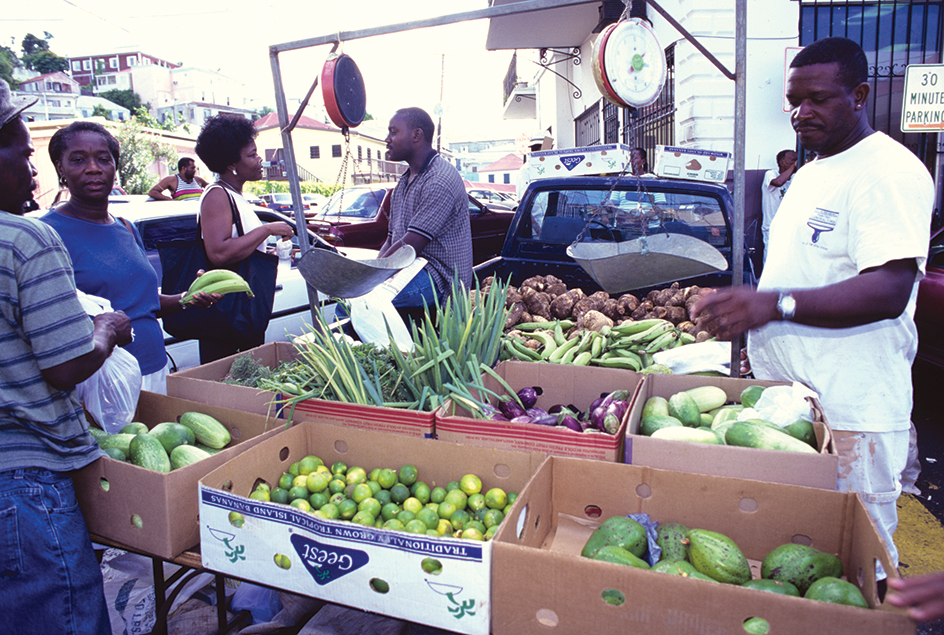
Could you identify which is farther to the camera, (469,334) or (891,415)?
(469,334)

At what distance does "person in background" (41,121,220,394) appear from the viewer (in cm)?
227

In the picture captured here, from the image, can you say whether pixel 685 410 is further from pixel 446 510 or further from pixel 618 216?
pixel 618 216

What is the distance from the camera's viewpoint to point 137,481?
1620 millimetres

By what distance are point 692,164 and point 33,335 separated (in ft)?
17.6

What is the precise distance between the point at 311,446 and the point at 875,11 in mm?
8687

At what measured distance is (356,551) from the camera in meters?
1.38

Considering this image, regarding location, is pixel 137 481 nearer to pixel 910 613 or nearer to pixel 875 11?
pixel 910 613

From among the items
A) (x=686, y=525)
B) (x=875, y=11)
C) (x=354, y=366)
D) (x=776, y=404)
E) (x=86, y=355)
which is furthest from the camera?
(x=875, y=11)

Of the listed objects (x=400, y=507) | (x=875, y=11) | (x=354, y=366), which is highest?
(x=875, y=11)

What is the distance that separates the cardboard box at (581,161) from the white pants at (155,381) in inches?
163

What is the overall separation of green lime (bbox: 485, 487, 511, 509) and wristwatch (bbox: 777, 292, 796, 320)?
3.09 ft

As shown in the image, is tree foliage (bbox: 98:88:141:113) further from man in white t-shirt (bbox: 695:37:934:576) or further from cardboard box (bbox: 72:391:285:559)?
man in white t-shirt (bbox: 695:37:934:576)

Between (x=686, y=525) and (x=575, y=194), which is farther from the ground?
(x=575, y=194)

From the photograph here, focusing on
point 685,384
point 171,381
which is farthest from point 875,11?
point 171,381
